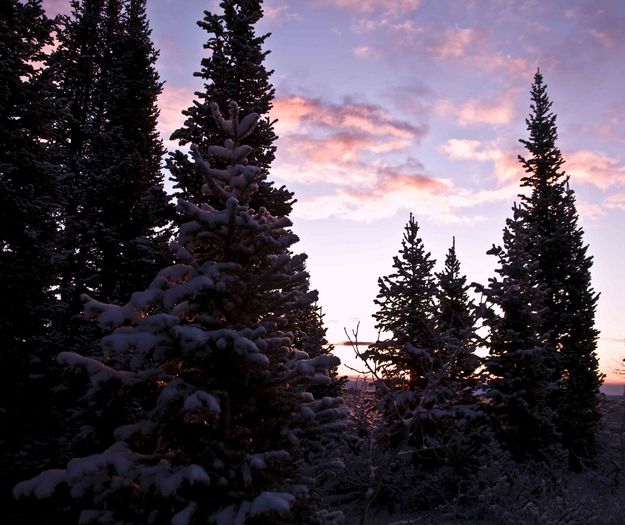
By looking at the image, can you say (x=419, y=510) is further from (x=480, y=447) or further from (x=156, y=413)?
(x=156, y=413)

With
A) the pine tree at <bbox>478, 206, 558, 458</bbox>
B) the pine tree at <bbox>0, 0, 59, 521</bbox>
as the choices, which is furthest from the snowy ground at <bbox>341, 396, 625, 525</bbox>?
the pine tree at <bbox>0, 0, 59, 521</bbox>

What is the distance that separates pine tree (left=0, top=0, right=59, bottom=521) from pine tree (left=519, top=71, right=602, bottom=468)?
2130 cm

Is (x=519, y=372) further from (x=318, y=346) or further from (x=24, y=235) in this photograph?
(x=24, y=235)

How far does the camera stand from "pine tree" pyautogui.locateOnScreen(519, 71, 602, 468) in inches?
971

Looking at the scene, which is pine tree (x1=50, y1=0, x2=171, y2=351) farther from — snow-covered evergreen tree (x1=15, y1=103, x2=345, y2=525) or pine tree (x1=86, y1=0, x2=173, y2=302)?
snow-covered evergreen tree (x1=15, y1=103, x2=345, y2=525)

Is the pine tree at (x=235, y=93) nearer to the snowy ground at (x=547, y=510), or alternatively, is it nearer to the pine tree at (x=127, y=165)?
the pine tree at (x=127, y=165)

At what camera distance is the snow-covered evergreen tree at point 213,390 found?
6.07m

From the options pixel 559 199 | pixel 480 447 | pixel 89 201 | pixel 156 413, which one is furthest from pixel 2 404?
pixel 559 199

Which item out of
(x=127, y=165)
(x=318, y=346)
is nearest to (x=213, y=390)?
(x=127, y=165)

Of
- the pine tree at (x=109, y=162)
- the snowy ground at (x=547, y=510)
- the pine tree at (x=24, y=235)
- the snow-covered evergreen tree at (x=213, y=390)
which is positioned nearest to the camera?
the snow-covered evergreen tree at (x=213, y=390)

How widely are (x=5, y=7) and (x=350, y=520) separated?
18.6 m

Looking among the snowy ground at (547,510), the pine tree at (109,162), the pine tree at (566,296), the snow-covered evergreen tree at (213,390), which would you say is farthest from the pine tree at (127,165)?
the pine tree at (566,296)

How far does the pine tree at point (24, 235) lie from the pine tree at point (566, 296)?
21301 millimetres

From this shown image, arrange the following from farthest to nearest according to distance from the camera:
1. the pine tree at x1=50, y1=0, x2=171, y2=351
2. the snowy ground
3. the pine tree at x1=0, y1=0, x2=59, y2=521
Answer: the pine tree at x1=50, y1=0, x2=171, y2=351
the snowy ground
the pine tree at x1=0, y1=0, x2=59, y2=521
